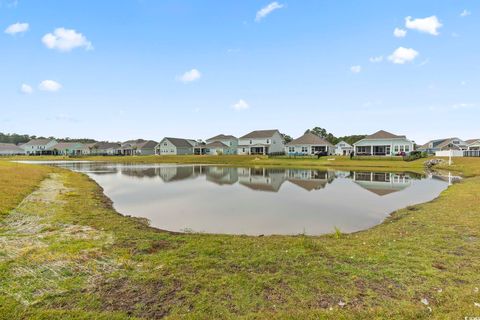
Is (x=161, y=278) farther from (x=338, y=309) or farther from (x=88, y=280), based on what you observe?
(x=338, y=309)

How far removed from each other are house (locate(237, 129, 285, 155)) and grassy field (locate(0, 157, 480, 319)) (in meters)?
63.3

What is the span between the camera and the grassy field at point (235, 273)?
4.43m

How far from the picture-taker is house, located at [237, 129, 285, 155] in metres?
72.6

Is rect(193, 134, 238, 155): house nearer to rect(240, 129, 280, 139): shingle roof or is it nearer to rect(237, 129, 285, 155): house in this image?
rect(237, 129, 285, 155): house

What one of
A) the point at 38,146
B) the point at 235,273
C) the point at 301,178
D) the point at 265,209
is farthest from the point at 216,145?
the point at 38,146

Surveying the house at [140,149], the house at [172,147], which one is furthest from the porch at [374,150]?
the house at [140,149]

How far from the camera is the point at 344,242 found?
313 inches

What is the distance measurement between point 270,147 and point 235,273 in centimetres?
6743

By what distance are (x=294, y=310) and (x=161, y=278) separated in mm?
2768

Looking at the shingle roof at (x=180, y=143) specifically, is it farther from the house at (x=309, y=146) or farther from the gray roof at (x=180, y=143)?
the house at (x=309, y=146)

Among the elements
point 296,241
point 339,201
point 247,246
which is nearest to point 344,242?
point 296,241

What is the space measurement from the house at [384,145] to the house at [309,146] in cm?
717

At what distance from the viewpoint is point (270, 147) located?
72375 mm

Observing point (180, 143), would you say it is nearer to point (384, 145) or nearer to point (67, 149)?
point (67, 149)
